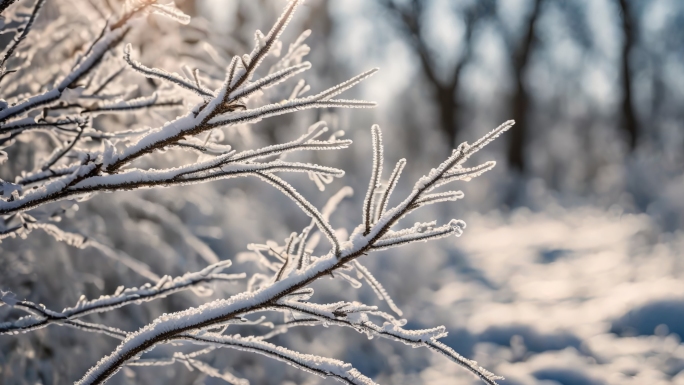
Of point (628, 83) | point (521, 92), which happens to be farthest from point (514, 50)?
point (628, 83)

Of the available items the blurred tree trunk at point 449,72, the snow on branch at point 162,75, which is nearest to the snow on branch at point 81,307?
the snow on branch at point 162,75

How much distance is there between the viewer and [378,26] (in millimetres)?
18125

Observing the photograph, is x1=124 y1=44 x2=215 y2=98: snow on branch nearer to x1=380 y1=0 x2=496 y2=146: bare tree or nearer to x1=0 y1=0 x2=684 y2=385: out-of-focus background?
x1=0 y1=0 x2=684 y2=385: out-of-focus background

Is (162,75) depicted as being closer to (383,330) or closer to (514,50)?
(383,330)

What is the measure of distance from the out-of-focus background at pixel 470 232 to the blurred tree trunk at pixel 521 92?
39mm

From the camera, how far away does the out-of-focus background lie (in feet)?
12.0

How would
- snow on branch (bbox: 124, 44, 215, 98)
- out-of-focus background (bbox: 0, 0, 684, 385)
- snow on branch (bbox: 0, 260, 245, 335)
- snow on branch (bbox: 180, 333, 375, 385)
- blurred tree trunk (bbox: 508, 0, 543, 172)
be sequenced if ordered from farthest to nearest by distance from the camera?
blurred tree trunk (bbox: 508, 0, 543, 172), out-of-focus background (bbox: 0, 0, 684, 385), snow on branch (bbox: 0, 260, 245, 335), snow on branch (bbox: 180, 333, 375, 385), snow on branch (bbox: 124, 44, 215, 98)

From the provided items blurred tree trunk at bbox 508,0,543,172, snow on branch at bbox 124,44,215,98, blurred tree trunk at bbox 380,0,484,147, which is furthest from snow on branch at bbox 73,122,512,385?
blurred tree trunk at bbox 380,0,484,147

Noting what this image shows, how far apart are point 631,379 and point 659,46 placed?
2036 centimetres

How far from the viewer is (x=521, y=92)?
17438 mm

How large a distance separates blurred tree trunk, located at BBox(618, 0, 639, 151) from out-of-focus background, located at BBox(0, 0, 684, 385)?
0.18ft

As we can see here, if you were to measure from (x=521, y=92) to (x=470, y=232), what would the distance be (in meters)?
7.21

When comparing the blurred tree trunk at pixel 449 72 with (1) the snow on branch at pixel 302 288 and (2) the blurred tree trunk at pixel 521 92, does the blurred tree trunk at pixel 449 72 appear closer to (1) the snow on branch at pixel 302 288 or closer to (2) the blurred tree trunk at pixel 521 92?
(2) the blurred tree trunk at pixel 521 92

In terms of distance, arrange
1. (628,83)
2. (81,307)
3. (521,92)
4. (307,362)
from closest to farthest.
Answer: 1. (307,362)
2. (81,307)
3. (521,92)
4. (628,83)
